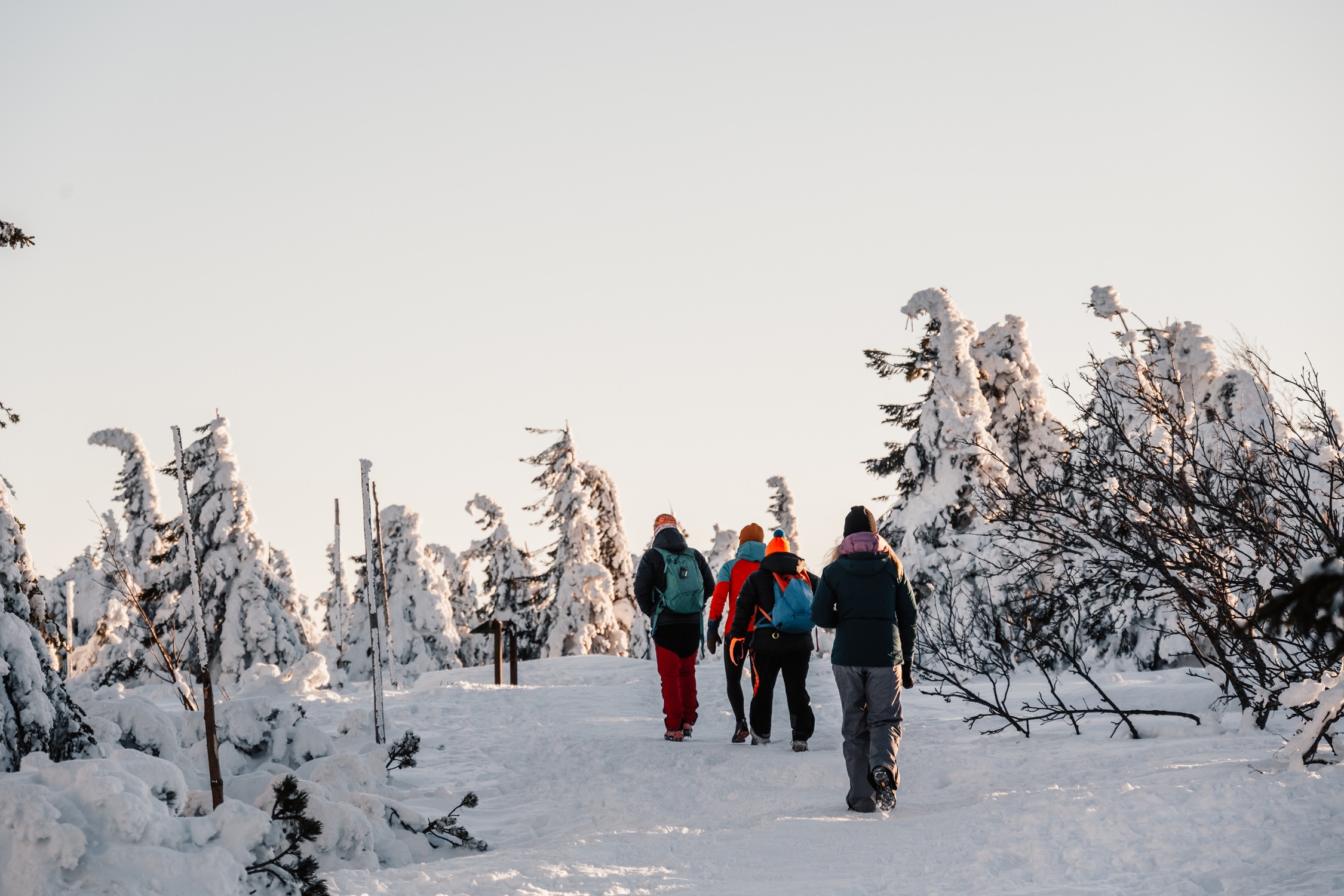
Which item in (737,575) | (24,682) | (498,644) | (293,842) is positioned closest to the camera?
(293,842)

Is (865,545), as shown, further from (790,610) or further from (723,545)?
(723,545)

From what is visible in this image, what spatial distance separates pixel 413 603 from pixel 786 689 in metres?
28.1

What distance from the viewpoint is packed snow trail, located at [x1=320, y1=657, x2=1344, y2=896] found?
492 centimetres

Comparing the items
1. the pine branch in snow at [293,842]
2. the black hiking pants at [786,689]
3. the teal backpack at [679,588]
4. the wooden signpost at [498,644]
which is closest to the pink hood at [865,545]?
the black hiking pants at [786,689]

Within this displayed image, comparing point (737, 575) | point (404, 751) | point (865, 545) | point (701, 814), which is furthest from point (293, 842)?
point (737, 575)

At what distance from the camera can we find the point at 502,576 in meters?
38.7

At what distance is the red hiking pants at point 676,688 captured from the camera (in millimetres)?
10406

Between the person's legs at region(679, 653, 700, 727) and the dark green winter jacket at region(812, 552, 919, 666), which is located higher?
the dark green winter jacket at region(812, 552, 919, 666)

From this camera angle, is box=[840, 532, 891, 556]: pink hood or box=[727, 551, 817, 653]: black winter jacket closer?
box=[840, 532, 891, 556]: pink hood

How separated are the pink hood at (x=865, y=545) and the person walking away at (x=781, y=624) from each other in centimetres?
200

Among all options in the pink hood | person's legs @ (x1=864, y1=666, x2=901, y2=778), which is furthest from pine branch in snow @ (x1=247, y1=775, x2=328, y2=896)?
the pink hood

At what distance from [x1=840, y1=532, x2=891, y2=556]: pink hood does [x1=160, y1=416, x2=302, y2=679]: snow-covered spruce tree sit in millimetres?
23153

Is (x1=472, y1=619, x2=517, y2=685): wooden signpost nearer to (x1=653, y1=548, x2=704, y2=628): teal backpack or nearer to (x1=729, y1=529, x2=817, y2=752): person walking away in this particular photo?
(x1=653, y1=548, x2=704, y2=628): teal backpack

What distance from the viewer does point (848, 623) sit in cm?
736
